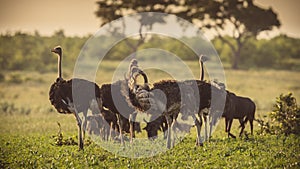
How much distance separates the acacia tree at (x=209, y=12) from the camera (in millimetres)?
Result: 42250

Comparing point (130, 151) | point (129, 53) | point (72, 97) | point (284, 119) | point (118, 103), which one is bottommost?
point (130, 151)

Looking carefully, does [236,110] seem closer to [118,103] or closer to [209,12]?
[118,103]

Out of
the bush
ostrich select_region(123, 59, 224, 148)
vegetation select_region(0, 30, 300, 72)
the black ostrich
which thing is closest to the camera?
ostrich select_region(123, 59, 224, 148)

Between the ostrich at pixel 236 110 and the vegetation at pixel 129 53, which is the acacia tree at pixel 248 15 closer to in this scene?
the vegetation at pixel 129 53

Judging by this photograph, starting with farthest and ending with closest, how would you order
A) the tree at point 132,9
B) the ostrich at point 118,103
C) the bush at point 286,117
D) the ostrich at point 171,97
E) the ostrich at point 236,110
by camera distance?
the tree at point 132,9 < the bush at point 286,117 < the ostrich at point 236,110 < the ostrich at point 118,103 < the ostrich at point 171,97

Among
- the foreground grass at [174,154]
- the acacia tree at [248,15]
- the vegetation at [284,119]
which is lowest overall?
the foreground grass at [174,154]

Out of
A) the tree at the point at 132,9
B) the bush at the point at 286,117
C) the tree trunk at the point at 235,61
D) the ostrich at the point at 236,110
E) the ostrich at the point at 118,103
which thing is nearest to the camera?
the ostrich at the point at 118,103

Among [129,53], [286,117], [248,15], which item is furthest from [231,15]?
[286,117]

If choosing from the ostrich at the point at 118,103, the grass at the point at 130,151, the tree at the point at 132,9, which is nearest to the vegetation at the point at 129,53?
the tree at the point at 132,9

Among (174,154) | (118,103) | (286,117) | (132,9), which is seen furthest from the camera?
(132,9)

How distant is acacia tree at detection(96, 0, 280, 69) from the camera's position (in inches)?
1663

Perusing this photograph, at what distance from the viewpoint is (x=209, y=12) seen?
4425cm

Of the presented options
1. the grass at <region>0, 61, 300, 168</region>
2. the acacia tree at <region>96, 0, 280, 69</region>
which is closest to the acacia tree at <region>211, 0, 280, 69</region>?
the acacia tree at <region>96, 0, 280, 69</region>

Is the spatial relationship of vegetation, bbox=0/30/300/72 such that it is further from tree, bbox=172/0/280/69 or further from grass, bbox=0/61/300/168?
grass, bbox=0/61/300/168
